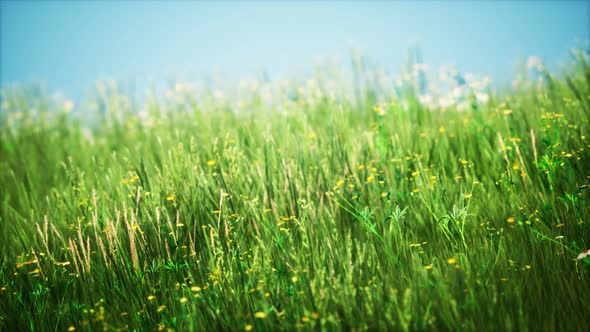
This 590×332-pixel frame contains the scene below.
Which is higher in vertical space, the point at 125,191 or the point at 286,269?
the point at 125,191

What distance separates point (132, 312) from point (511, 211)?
90.3 inches

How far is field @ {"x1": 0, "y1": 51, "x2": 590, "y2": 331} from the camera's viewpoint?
2141 millimetres

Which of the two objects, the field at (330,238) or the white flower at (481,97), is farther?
the white flower at (481,97)

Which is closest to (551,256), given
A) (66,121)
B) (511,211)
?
(511,211)

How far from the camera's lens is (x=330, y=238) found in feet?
8.92

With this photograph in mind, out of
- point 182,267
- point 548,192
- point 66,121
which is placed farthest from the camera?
point 66,121

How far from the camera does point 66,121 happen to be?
7.14 metres

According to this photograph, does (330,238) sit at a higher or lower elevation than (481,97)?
lower

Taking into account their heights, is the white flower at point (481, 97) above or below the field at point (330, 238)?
above

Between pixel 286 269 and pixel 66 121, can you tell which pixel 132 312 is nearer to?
pixel 286 269

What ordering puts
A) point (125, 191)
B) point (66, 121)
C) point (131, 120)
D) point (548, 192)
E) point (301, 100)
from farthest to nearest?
point (66, 121) → point (131, 120) → point (301, 100) → point (125, 191) → point (548, 192)

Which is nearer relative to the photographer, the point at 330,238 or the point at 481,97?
the point at 330,238

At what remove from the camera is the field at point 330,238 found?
214 centimetres

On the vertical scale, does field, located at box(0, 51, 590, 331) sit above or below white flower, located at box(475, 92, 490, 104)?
below
